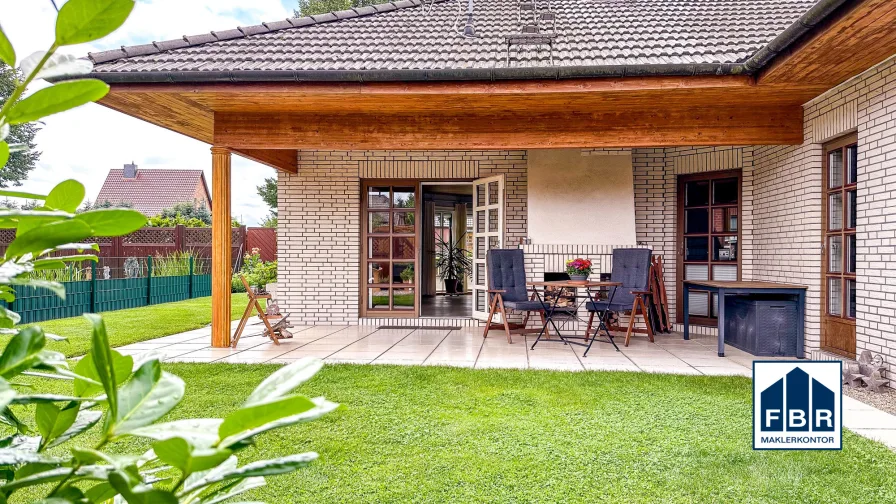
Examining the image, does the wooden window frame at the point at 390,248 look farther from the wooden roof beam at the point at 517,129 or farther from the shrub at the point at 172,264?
the shrub at the point at 172,264

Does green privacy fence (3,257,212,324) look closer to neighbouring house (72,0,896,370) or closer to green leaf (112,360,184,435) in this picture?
neighbouring house (72,0,896,370)

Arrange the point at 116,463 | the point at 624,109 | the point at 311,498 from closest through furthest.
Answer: the point at 116,463 < the point at 311,498 < the point at 624,109

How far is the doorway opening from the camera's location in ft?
38.9

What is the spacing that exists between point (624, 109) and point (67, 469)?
19.3 ft

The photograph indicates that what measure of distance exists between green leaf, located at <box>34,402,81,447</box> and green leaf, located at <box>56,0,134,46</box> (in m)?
0.38

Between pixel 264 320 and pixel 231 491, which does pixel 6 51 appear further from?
pixel 264 320

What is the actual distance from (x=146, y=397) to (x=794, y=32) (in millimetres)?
4661

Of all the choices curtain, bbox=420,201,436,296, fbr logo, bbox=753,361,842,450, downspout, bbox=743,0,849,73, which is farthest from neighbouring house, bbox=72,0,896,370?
curtain, bbox=420,201,436,296

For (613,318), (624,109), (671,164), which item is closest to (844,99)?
(624,109)

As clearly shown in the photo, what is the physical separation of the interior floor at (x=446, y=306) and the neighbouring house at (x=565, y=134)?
0.75 meters

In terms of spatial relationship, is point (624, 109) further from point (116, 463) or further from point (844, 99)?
point (116, 463)

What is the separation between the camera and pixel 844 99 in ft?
16.3

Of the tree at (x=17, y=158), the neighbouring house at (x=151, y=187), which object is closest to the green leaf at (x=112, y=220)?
the tree at (x=17, y=158)

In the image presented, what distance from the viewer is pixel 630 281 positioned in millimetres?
6852
